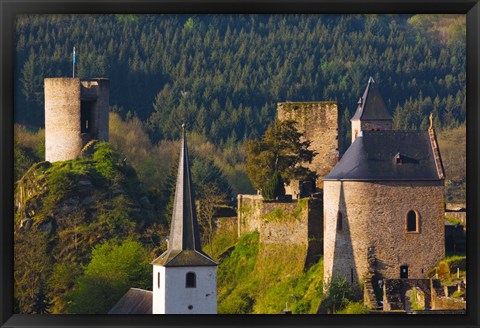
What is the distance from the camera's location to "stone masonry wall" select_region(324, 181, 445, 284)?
165 ft

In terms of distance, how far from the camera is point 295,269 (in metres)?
52.8

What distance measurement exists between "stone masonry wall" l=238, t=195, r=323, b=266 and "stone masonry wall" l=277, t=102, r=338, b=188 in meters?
3.12

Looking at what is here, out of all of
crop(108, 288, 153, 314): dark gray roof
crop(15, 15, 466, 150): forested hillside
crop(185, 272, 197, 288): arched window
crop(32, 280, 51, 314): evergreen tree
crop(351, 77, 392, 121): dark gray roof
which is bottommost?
crop(32, 280, 51, 314): evergreen tree

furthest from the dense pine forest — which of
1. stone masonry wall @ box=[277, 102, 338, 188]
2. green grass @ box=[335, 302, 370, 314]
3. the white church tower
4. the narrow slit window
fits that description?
green grass @ box=[335, 302, 370, 314]

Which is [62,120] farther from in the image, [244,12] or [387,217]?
[244,12]

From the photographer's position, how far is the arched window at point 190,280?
51.0 meters

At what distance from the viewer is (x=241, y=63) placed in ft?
341

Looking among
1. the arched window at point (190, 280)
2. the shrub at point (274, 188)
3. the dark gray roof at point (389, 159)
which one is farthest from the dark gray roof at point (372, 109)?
the arched window at point (190, 280)

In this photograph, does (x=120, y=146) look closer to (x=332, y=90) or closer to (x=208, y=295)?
(x=332, y=90)

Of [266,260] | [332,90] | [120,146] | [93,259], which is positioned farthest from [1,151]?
[332,90]

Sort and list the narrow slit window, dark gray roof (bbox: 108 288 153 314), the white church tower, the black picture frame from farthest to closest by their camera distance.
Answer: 1. the narrow slit window
2. dark gray roof (bbox: 108 288 153 314)
3. the white church tower
4. the black picture frame

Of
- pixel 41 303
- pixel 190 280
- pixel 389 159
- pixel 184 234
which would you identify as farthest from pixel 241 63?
pixel 190 280

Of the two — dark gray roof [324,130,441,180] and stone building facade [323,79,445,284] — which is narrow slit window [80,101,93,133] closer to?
dark gray roof [324,130,441,180]

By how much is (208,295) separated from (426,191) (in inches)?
240
